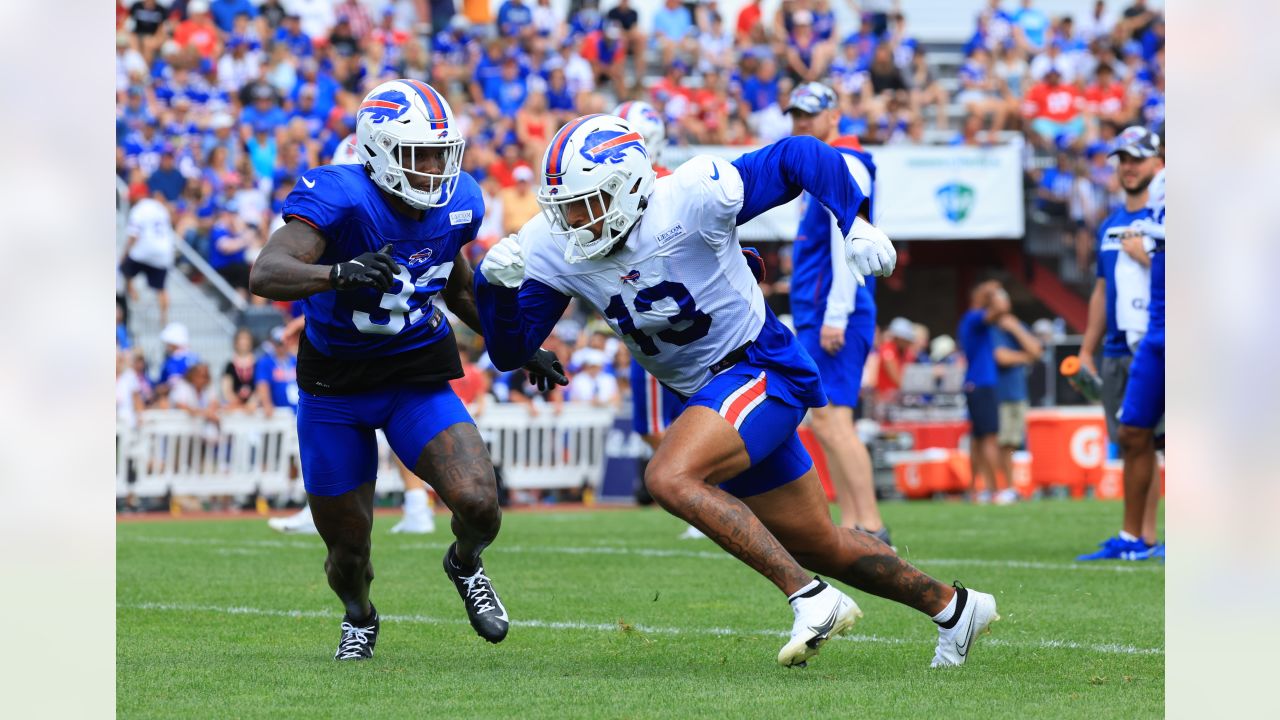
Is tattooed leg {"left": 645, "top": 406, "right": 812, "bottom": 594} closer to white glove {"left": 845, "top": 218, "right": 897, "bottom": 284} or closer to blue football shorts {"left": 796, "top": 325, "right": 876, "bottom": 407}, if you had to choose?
white glove {"left": 845, "top": 218, "right": 897, "bottom": 284}

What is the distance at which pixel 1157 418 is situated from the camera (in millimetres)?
8820

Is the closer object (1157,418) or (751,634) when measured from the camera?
(751,634)

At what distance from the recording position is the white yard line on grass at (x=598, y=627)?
575 cm

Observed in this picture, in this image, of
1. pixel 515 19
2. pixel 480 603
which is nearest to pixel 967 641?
pixel 480 603

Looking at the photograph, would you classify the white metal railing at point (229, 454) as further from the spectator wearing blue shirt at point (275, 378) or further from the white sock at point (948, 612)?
the white sock at point (948, 612)

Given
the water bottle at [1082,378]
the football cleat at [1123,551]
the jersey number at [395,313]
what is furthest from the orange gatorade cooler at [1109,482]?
the jersey number at [395,313]

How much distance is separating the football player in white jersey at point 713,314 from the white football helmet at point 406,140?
0.34 meters

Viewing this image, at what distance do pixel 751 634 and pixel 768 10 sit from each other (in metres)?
18.2

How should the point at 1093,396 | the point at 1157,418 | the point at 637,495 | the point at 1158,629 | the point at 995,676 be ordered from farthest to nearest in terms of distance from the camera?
1. the point at 637,495
2. the point at 1093,396
3. the point at 1157,418
4. the point at 1158,629
5. the point at 995,676

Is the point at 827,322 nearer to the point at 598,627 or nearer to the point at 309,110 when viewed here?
the point at 598,627

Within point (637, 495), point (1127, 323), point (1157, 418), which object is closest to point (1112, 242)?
point (1127, 323)

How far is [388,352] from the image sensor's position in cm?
571
